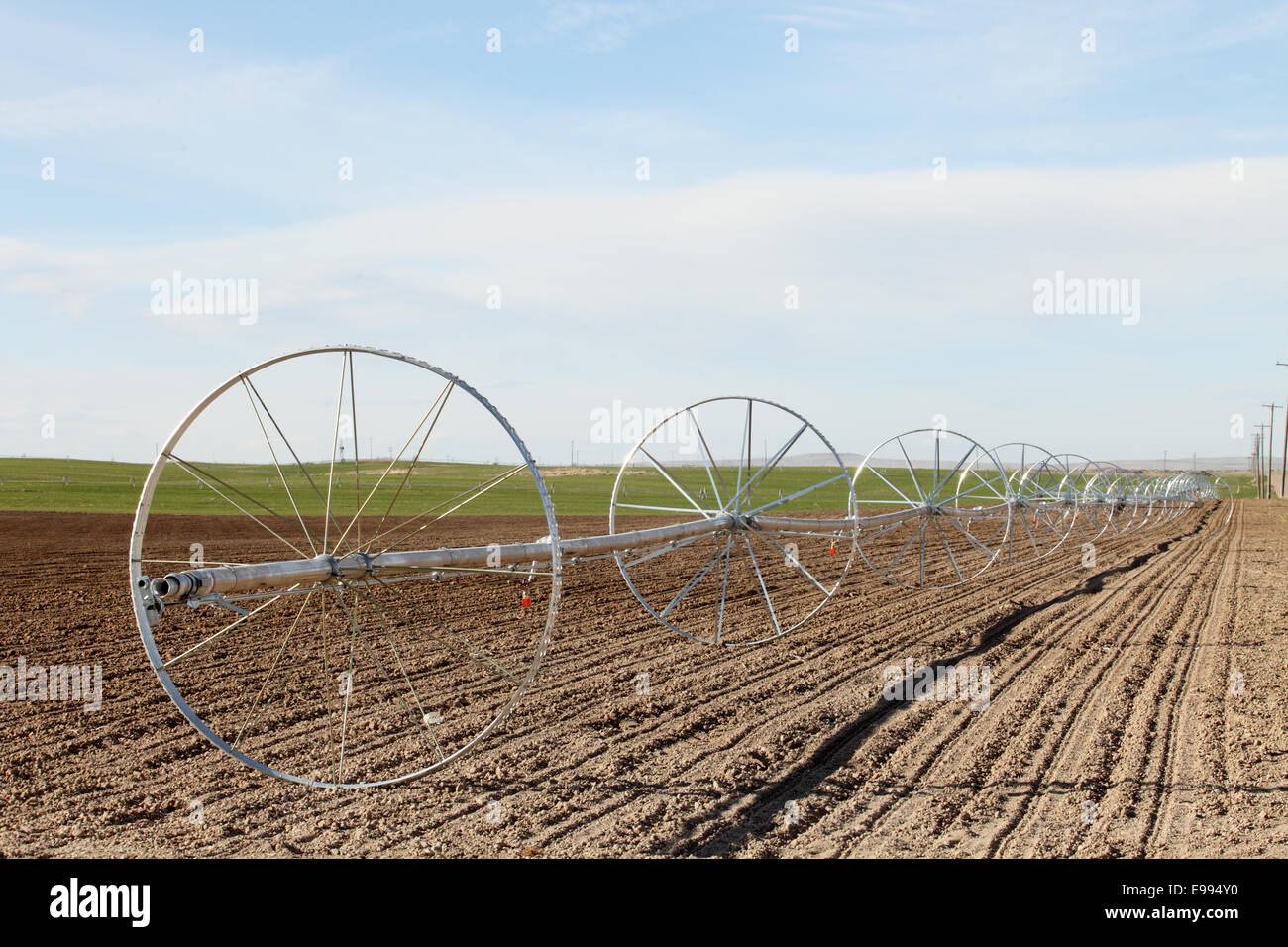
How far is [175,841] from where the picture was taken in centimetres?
657

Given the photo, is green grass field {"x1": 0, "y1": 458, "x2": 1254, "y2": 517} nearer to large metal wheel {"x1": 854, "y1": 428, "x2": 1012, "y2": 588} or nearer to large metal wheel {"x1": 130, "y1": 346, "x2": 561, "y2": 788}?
large metal wheel {"x1": 854, "y1": 428, "x2": 1012, "y2": 588}

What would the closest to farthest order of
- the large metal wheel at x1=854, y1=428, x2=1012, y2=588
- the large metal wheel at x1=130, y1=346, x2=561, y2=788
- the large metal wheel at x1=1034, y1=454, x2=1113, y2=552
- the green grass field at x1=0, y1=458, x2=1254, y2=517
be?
1. the large metal wheel at x1=130, y1=346, x2=561, y2=788
2. the large metal wheel at x1=854, y1=428, x2=1012, y2=588
3. the large metal wheel at x1=1034, y1=454, x2=1113, y2=552
4. the green grass field at x1=0, y1=458, x2=1254, y2=517

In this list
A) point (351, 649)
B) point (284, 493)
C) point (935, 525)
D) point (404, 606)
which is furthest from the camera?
point (284, 493)

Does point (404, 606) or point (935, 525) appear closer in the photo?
point (404, 606)

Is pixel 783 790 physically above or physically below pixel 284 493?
below

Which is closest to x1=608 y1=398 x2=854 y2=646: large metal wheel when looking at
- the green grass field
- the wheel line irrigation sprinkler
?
the wheel line irrigation sprinkler

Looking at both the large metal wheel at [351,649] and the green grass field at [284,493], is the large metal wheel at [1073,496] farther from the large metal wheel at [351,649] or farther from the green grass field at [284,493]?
the large metal wheel at [351,649]

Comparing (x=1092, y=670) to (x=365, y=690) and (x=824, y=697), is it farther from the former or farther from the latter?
(x=365, y=690)

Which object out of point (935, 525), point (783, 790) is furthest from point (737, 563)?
point (783, 790)

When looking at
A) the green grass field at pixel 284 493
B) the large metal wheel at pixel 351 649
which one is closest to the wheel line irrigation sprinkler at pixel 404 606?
the large metal wheel at pixel 351 649

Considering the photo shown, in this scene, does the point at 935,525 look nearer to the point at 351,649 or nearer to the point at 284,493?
the point at 351,649

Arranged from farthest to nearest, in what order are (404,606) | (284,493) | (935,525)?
1. (284,493)
2. (935,525)
3. (404,606)

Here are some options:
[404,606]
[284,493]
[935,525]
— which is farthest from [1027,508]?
[284,493]

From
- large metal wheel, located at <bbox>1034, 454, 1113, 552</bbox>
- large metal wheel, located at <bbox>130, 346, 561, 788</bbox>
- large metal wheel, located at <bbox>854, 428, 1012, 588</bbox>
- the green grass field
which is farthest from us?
the green grass field
